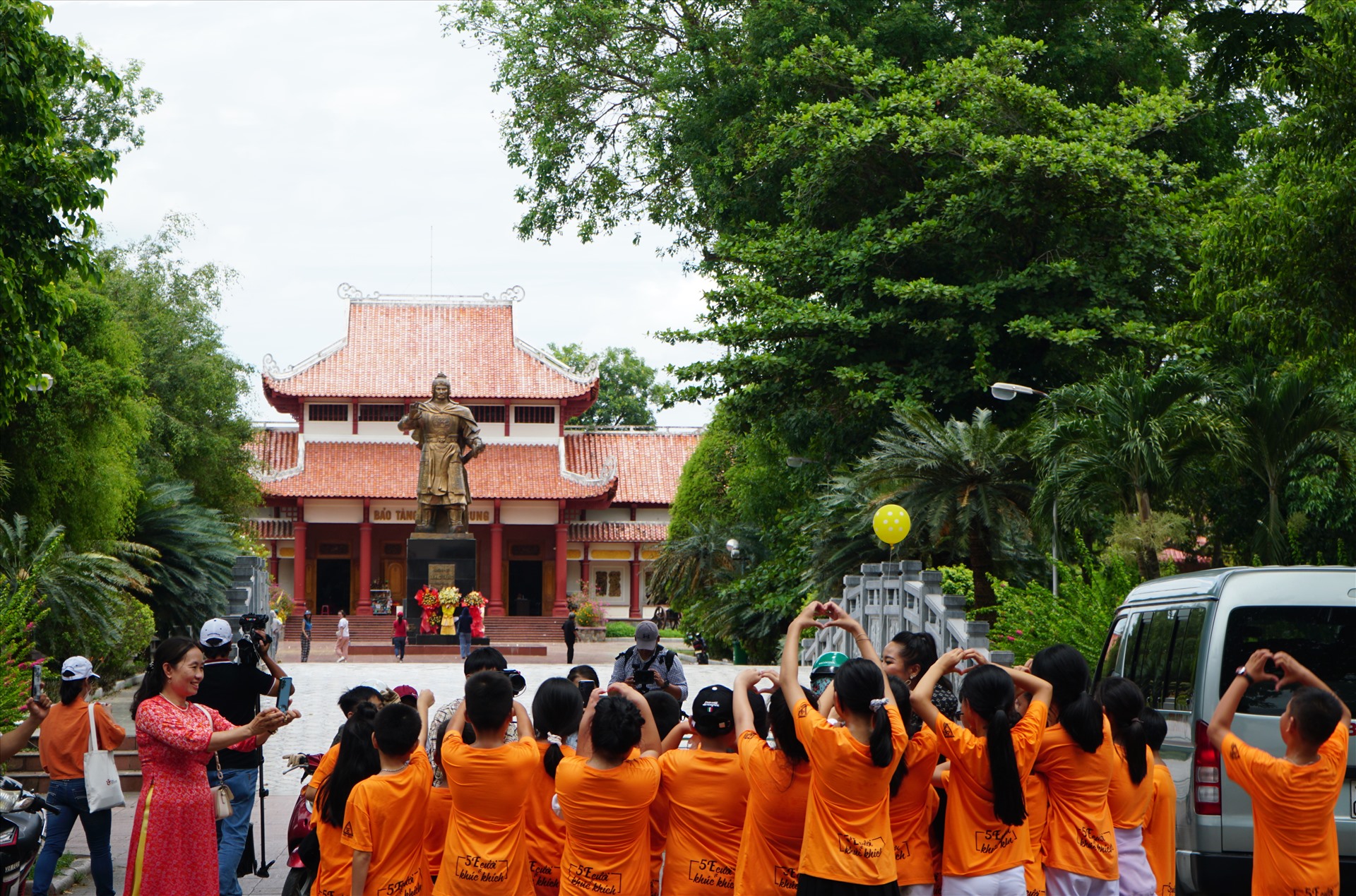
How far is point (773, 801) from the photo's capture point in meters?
4.46

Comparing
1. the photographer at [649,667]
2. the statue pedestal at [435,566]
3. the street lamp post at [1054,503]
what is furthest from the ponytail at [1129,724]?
the statue pedestal at [435,566]

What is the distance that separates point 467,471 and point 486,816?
37.0 meters

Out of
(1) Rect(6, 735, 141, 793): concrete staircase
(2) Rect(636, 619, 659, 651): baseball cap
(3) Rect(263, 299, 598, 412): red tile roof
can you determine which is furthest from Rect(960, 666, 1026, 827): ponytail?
(3) Rect(263, 299, 598, 412): red tile roof

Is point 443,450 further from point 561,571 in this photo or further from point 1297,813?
point 1297,813

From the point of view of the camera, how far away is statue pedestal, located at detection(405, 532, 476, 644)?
105ft

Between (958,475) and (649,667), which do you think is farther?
(958,475)

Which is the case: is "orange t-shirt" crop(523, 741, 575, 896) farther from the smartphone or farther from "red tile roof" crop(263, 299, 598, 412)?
"red tile roof" crop(263, 299, 598, 412)

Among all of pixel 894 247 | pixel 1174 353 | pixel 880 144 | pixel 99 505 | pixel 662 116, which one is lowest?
pixel 99 505

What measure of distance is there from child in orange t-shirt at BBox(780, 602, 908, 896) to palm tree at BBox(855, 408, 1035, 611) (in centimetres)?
1275

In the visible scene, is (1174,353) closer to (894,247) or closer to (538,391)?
(894,247)

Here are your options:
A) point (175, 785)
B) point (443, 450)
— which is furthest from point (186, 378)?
point (175, 785)

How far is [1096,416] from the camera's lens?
14.7 metres

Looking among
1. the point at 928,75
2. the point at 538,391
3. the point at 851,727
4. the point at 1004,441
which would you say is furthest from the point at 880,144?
the point at 538,391

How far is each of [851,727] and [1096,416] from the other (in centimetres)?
1120
